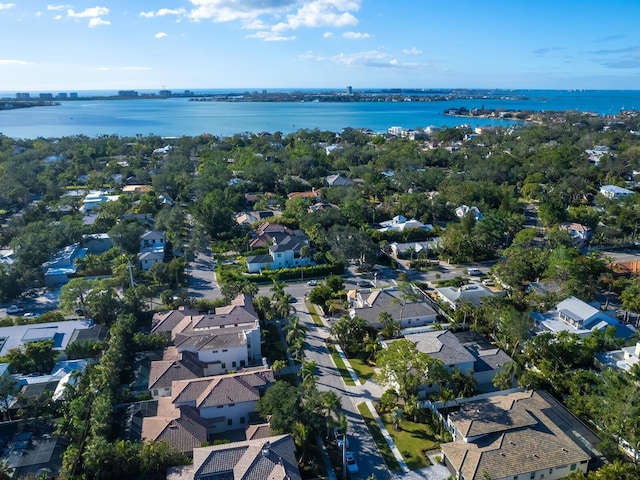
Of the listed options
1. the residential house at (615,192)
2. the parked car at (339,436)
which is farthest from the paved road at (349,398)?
the residential house at (615,192)

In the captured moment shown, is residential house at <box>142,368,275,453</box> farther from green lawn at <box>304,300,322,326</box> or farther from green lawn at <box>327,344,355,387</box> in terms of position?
green lawn at <box>304,300,322,326</box>

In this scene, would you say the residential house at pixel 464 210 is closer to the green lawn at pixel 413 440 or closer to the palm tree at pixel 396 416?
the green lawn at pixel 413 440

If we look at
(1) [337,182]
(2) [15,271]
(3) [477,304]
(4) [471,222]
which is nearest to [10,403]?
(2) [15,271]

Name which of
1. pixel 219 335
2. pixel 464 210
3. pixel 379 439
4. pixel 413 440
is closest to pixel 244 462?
pixel 379 439

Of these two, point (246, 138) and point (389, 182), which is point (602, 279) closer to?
point (389, 182)

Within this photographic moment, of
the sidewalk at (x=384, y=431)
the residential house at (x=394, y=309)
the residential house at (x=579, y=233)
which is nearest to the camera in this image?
the sidewalk at (x=384, y=431)
